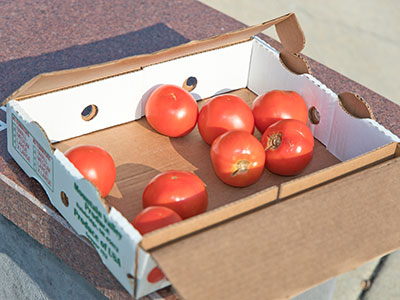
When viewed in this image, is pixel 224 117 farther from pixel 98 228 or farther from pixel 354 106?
pixel 98 228

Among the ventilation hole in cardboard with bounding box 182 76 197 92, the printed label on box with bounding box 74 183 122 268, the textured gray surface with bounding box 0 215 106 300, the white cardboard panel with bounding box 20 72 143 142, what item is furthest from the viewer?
the ventilation hole in cardboard with bounding box 182 76 197 92

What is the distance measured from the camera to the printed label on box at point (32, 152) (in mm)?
1429

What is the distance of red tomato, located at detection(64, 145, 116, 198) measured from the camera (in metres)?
1.44

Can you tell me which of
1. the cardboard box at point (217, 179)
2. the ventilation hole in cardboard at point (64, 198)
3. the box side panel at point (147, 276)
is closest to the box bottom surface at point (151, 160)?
the cardboard box at point (217, 179)

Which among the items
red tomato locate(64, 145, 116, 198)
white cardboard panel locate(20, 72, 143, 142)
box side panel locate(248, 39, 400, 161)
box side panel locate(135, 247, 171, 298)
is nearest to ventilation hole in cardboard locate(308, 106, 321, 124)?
box side panel locate(248, 39, 400, 161)

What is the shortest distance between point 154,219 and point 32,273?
71 centimetres

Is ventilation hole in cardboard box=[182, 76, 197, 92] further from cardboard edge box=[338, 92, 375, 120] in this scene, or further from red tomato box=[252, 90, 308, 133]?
cardboard edge box=[338, 92, 375, 120]

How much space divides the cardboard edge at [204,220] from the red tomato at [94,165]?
321mm

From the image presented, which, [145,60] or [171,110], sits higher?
[145,60]

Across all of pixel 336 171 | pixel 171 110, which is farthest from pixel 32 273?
pixel 336 171

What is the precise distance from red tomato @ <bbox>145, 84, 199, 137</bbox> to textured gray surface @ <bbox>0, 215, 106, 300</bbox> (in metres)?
0.44

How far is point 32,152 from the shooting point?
1.49 m

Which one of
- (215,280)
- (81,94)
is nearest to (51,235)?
(81,94)

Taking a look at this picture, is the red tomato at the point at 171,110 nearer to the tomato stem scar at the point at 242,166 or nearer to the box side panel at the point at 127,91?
the box side panel at the point at 127,91
